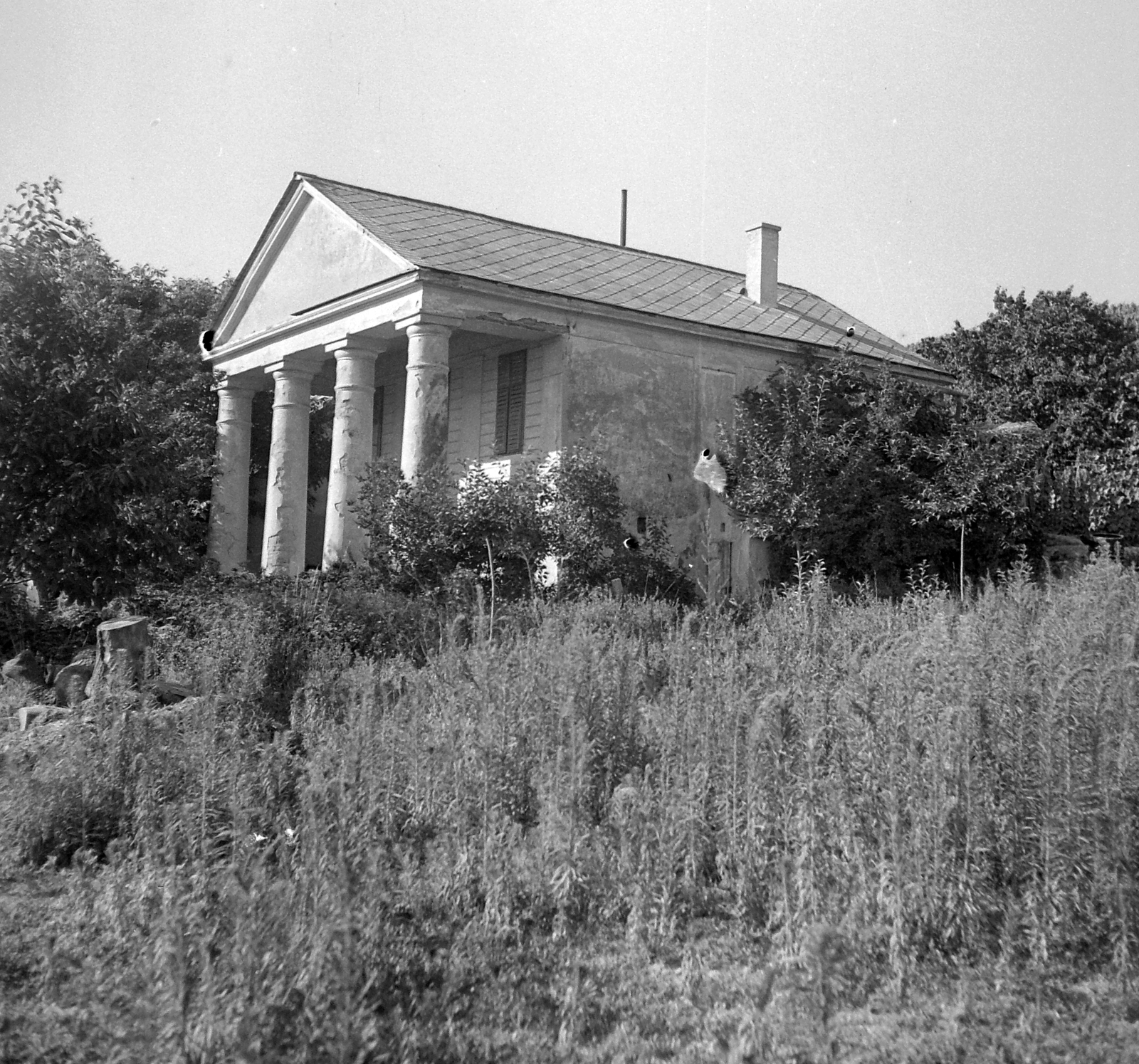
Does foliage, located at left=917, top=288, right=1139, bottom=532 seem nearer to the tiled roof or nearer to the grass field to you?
the tiled roof

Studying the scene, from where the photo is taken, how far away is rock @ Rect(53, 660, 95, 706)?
9.48 m

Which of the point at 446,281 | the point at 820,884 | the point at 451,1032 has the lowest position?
the point at 451,1032

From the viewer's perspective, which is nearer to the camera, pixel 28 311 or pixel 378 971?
pixel 378 971

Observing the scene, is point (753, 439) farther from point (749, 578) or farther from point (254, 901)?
point (254, 901)

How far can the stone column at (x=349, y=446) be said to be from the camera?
17172 mm

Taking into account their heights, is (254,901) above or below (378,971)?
above

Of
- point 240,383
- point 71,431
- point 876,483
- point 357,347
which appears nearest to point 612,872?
point 71,431

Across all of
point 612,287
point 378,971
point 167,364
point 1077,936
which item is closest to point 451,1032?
point 378,971

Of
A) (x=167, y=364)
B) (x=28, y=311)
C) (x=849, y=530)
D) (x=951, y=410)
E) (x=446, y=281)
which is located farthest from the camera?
(x=167, y=364)

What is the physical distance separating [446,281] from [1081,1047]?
1379cm

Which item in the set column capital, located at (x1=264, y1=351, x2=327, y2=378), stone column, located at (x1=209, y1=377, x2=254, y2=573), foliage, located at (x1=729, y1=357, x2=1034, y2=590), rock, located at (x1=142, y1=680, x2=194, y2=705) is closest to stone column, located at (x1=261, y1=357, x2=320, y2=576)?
column capital, located at (x1=264, y1=351, x2=327, y2=378)

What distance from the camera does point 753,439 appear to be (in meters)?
18.2

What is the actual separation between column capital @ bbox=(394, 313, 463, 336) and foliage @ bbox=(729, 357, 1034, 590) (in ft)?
15.4

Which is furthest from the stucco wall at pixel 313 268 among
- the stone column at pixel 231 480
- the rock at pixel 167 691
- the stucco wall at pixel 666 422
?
the rock at pixel 167 691
